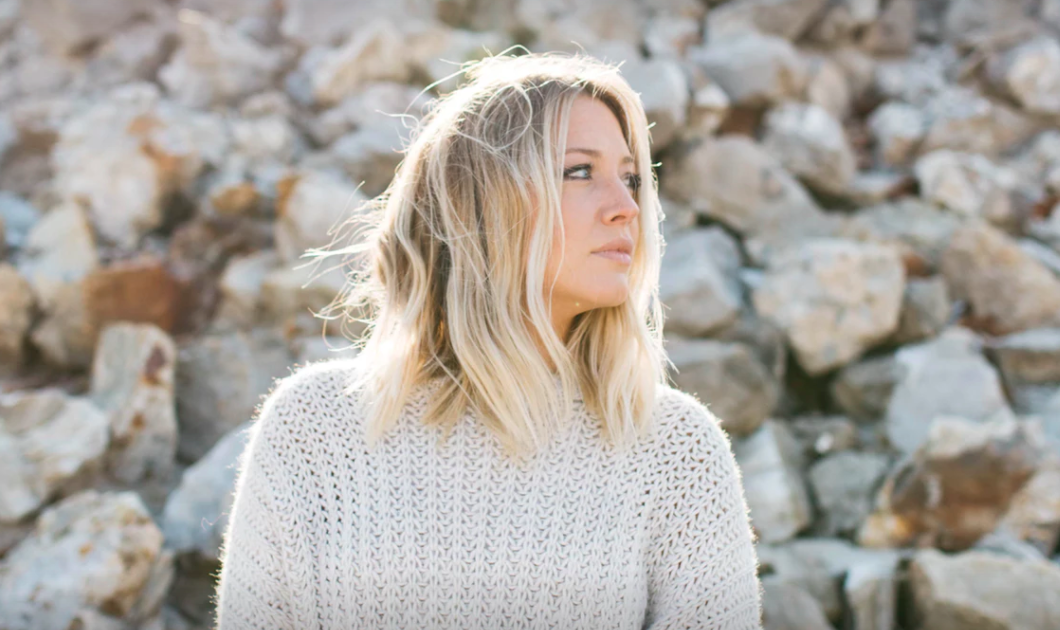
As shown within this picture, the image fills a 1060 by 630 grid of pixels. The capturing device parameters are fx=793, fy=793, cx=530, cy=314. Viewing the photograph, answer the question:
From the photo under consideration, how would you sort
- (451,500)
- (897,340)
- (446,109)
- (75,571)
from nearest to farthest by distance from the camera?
1. (451,500)
2. (446,109)
3. (75,571)
4. (897,340)

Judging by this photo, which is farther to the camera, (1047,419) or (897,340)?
(897,340)

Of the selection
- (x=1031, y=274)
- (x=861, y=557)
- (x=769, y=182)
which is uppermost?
(x=769, y=182)

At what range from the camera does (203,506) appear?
3.43 m

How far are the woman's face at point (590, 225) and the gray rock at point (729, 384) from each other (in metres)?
2.22

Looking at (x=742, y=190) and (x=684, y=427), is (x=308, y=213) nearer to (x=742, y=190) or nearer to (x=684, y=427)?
(x=742, y=190)

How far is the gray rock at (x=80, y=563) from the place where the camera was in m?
2.81

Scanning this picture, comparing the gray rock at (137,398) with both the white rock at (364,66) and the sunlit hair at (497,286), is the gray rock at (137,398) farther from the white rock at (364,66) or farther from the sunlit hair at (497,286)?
the white rock at (364,66)

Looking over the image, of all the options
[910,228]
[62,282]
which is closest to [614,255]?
[62,282]

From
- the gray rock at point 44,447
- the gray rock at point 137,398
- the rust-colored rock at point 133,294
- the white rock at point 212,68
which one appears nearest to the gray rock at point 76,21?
the white rock at point 212,68

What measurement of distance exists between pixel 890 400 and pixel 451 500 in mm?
3392

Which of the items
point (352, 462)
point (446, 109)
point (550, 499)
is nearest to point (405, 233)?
point (446, 109)

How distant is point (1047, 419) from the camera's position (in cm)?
422

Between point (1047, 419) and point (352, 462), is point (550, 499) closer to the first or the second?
point (352, 462)

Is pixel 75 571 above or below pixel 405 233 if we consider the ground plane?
below
